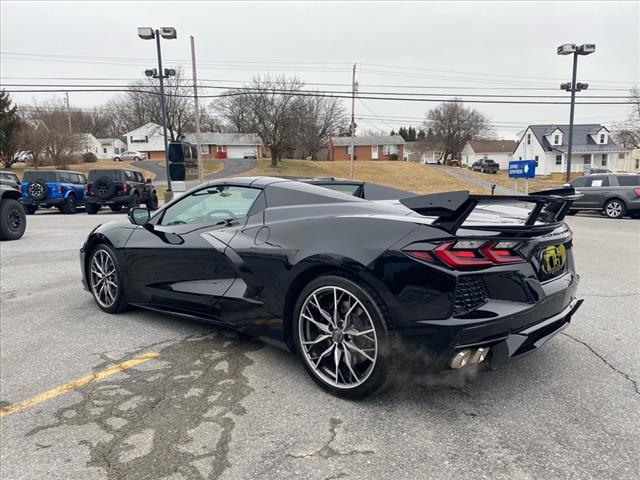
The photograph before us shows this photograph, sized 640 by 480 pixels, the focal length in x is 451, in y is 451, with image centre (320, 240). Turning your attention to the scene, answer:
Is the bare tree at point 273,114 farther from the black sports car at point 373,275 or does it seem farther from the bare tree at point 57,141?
the black sports car at point 373,275

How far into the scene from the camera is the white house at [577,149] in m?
57.3

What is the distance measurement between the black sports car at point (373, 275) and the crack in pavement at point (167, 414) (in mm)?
354

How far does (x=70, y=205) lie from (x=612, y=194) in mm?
20636

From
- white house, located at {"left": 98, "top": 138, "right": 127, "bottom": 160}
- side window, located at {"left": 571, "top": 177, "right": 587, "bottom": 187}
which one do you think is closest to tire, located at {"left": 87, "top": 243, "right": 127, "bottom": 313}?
side window, located at {"left": 571, "top": 177, "right": 587, "bottom": 187}

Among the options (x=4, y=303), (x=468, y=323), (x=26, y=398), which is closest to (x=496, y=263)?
(x=468, y=323)

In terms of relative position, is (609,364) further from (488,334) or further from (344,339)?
(344,339)

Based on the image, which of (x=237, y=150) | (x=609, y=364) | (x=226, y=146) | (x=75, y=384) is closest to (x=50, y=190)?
(x=75, y=384)

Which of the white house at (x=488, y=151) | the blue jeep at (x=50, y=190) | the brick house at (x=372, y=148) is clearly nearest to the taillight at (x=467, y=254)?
the blue jeep at (x=50, y=190)

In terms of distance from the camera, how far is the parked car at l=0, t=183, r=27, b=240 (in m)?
9.42

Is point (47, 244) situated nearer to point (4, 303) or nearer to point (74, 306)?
point (4, 303)

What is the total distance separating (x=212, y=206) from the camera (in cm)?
392

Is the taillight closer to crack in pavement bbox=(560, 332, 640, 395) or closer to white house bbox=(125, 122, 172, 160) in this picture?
crack in pavement bbox=(560, 332, 640, 395)

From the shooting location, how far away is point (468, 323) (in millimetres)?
2354

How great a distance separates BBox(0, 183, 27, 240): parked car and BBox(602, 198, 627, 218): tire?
1808 cm
